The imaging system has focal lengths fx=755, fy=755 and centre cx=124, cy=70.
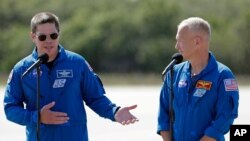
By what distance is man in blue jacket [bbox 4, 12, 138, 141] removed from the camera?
6105 millimetres

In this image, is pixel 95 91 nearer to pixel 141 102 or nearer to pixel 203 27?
pixel 203 27

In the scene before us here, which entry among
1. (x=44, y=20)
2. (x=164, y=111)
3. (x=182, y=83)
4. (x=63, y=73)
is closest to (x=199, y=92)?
(x=182, y=83)

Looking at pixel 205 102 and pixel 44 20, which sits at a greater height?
pixel 44 20

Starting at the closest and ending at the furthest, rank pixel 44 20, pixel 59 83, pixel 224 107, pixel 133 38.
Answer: pixel 224 107 → pixel 44 20 → pixel 59 83 → pixel 133 38

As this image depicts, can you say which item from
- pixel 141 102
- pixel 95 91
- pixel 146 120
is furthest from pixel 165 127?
pixel 141 102

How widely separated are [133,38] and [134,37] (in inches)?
4.2

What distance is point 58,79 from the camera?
6211 millimetres

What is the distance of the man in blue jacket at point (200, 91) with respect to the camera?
5855 mm

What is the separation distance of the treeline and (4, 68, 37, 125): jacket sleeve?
43.2 m

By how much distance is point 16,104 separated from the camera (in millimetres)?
6176

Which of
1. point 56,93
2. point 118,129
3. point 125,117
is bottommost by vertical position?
point 118,129

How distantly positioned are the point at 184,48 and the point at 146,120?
500 inches

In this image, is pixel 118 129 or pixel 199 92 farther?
pixel 118 129

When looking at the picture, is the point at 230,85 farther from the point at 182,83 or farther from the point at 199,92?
the point at 182,83
